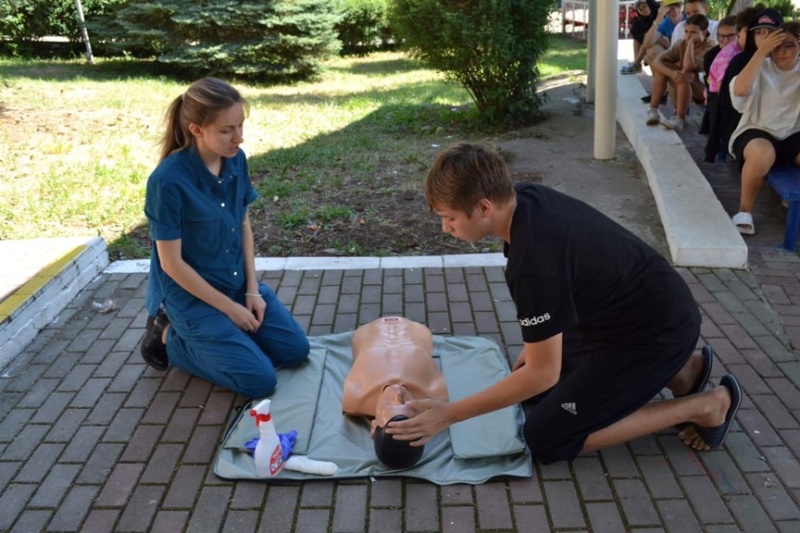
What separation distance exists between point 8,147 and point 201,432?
20.5 ft

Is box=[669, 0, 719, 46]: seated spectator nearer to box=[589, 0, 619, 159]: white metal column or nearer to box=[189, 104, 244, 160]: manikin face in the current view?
box=[589, 0, 619, 159]: white metal column

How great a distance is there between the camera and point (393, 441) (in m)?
2.79

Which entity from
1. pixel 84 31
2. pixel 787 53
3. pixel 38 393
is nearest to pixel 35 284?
pixel 38 393

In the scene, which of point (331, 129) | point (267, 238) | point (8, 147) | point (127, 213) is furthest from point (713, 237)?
point (8, 147)

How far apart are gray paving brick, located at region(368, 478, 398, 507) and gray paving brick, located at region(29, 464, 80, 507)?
984 mm

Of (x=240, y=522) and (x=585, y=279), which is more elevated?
(x=585, y=279)

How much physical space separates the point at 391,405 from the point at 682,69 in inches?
242

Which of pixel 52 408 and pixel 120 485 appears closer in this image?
pixel 120 485

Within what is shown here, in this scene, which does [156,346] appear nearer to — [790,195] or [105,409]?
[105,409]

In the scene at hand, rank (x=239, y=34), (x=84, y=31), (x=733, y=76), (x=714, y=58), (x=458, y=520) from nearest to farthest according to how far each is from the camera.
Answer: (x=458, y=520) < (x=733, y=76) < (x=714, y=58) < (x=239, y=34) < (x=84, y=31)

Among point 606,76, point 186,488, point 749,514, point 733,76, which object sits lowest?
point 749,514

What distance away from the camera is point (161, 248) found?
329 centimetres

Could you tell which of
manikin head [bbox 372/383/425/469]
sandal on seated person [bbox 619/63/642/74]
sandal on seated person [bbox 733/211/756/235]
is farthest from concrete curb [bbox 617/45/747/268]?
sandal on seated person [bbox 619/63/642/74]

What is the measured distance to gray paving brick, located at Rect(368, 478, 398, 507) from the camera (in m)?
2.78
